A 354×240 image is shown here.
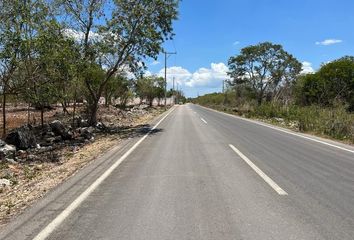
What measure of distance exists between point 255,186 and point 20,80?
11.1 m

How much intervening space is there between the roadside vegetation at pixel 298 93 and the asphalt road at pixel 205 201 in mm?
10081

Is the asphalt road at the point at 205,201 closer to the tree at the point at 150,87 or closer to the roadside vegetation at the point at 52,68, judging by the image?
the roadside vegetation at the point at 52,68

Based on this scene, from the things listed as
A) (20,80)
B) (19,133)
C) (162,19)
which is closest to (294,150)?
(20,80)

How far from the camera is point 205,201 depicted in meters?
6.97

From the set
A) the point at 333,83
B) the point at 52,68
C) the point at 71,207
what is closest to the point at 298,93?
the point at 333,83

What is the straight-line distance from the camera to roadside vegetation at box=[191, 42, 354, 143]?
2253cm

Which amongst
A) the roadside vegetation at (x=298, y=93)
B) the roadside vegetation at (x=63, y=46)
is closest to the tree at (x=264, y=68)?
the roadside vegetation at (x=298, y=93)

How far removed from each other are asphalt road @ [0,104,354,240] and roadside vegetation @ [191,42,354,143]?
10.1m

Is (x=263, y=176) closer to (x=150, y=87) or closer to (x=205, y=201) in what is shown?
(x=205, y=201)

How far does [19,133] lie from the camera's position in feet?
59.6

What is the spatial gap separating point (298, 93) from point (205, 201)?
42.7m

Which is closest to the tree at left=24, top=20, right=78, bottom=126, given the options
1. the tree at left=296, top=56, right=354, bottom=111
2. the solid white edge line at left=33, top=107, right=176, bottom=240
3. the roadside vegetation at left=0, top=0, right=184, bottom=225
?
the roadside vegetation at left=0, top=0, right=184, bottom=225

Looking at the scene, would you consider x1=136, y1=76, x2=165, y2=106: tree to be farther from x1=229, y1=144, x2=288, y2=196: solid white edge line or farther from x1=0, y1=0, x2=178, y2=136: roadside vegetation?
x1=229, y1=144, x2=288, y2=196: solid white edge line

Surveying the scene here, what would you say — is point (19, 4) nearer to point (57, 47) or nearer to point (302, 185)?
point (57, 47)
